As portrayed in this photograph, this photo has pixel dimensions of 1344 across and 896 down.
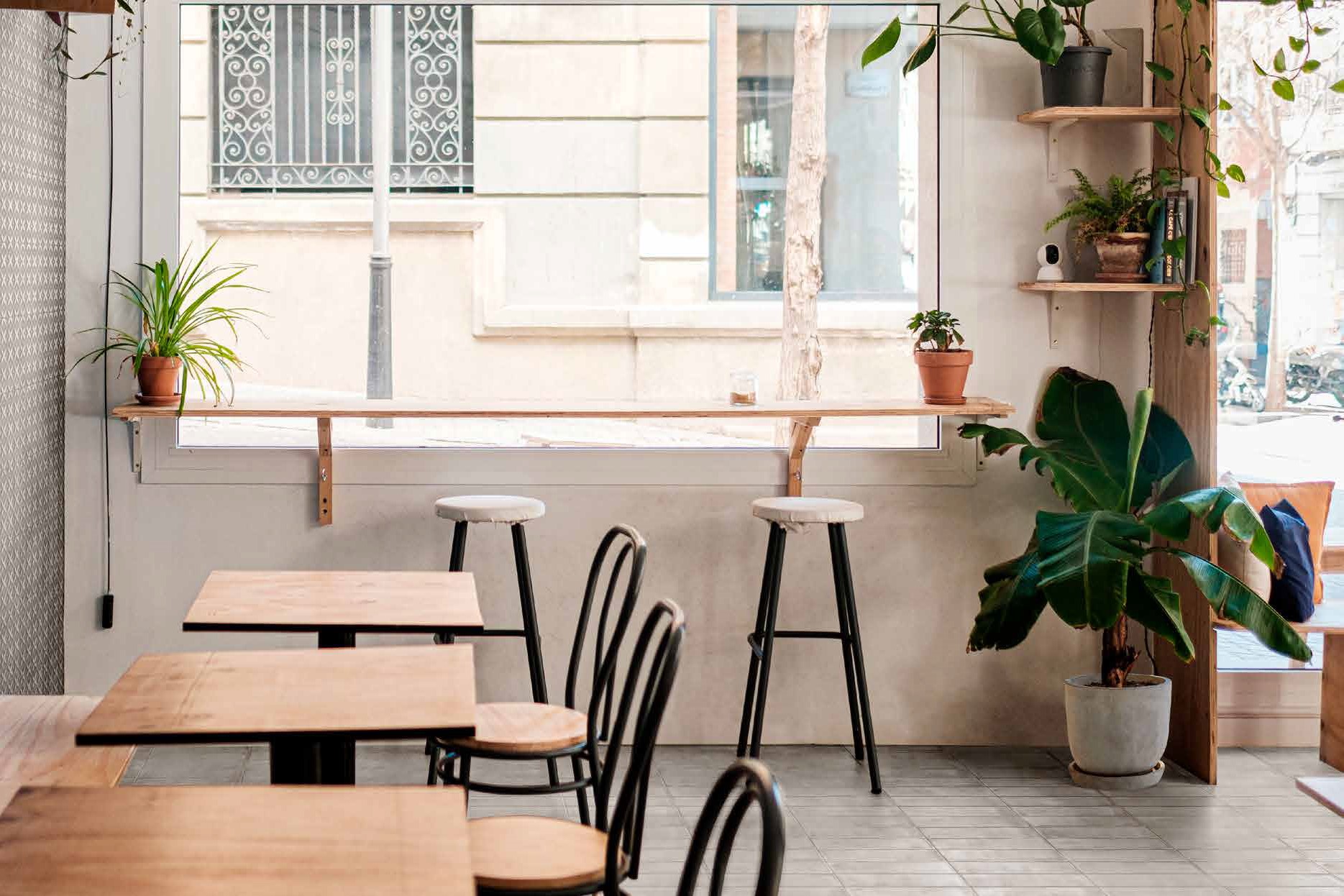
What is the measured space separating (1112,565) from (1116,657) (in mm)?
526

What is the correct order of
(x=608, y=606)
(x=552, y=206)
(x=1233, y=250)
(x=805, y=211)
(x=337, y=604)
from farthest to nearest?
A: (x=552, y=206) < (x=805, y=211) < (x=1233, y=250) < (x=608, y=606) < (x=337, y=604)

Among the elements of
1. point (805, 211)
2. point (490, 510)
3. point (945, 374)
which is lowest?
point (490, 510)

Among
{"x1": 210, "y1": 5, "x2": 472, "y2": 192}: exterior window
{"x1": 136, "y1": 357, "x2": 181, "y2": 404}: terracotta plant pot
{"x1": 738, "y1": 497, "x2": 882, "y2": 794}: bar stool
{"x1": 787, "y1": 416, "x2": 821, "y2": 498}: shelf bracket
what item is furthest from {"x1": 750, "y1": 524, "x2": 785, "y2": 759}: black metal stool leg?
{"x1": 210, "y1": 5, "x2": 472, "y2": 192}: exterior window

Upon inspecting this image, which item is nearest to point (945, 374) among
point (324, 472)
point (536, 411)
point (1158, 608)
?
point (1158, 608)

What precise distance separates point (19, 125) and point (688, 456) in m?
2.12

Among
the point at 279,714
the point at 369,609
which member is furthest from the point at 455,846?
the point at 369,609

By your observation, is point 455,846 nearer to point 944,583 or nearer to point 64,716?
point 64,716

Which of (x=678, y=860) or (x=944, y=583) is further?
(x=944, y=583)

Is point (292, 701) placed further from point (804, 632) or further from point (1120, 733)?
point (1120, 733)

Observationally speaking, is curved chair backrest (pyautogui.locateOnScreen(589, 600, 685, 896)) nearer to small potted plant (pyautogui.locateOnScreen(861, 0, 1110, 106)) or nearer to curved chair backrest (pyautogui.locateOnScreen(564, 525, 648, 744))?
curved chair backrest (pyautogui.locateOnScreen(564, 525, 648, 744))

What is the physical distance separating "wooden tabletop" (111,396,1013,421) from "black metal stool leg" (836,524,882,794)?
0.39 metres

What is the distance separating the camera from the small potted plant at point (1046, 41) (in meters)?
4.27

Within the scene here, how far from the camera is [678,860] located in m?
3.61

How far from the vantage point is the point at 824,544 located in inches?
185
